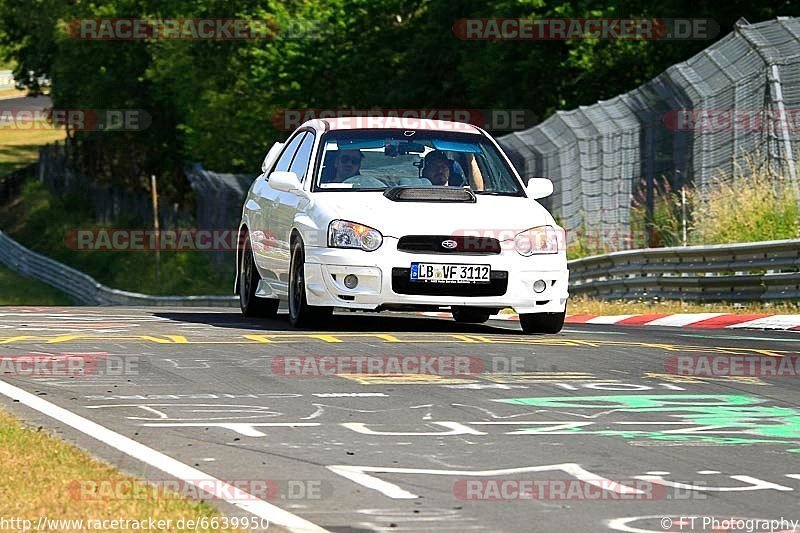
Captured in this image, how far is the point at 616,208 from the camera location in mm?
26328

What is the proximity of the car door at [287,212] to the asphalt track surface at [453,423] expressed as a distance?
120 centimetres

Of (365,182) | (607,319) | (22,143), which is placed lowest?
(607,319)

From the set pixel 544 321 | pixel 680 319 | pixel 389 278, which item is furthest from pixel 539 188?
pixel 680 319

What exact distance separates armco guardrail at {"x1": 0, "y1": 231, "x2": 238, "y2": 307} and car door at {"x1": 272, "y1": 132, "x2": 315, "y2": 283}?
26.3m

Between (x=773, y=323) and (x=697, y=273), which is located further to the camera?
(x=697, y=273)

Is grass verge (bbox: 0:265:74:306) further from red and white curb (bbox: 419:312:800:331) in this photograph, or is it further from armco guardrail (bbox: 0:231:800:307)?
red and white curb (bbox: 419:312:800:331)

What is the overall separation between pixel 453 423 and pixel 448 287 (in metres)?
4.97

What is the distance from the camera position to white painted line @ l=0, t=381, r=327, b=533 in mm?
6457

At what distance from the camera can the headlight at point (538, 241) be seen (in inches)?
552

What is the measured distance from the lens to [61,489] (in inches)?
271

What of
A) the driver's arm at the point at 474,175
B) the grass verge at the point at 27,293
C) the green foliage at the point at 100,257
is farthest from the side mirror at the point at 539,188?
the grass verge at the point at 27,293

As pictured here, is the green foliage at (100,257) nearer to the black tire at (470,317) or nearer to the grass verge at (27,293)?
the grass verge at (27,293)

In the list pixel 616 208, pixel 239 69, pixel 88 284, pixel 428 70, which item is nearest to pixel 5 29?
pixel 239 69

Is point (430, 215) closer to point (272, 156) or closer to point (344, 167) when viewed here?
point (344, 167)
